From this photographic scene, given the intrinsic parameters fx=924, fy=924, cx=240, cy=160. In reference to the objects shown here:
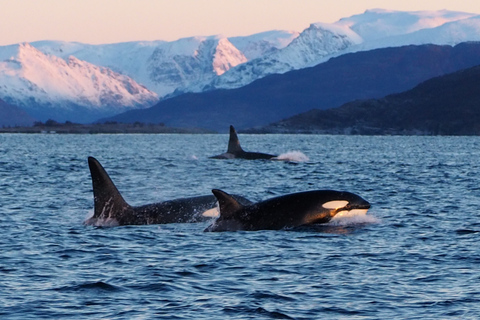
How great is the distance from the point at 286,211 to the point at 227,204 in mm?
1910

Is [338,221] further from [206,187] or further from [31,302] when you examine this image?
[206,187]

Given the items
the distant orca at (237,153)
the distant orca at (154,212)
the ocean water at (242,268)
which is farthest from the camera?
the distant orca at (237,153)

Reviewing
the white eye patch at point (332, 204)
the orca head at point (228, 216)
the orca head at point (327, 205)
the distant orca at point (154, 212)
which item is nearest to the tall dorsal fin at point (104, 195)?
the distant orca at point (154, 212)

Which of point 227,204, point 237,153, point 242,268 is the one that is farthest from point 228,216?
point 237,153

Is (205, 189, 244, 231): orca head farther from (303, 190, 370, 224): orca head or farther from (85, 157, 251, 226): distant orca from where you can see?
(303, 190, 370, 224): orca head

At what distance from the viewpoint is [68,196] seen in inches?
1703

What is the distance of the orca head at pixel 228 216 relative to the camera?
26.3m

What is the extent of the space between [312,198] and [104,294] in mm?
9143

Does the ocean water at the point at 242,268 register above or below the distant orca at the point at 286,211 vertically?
below

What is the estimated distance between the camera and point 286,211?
27.1 metres

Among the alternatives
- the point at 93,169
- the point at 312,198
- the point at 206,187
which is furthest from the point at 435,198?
the point at 93,169

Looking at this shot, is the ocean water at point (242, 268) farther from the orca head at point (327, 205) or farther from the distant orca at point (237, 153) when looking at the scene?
the distant orca at point (237, 153)

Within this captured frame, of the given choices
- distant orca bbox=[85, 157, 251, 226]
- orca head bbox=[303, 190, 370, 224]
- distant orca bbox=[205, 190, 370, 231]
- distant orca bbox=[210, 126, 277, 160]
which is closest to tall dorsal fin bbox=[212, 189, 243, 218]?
distant orca bbox=[205, 190, 370, 231]

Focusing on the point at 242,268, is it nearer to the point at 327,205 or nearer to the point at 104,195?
the point at 327,205
